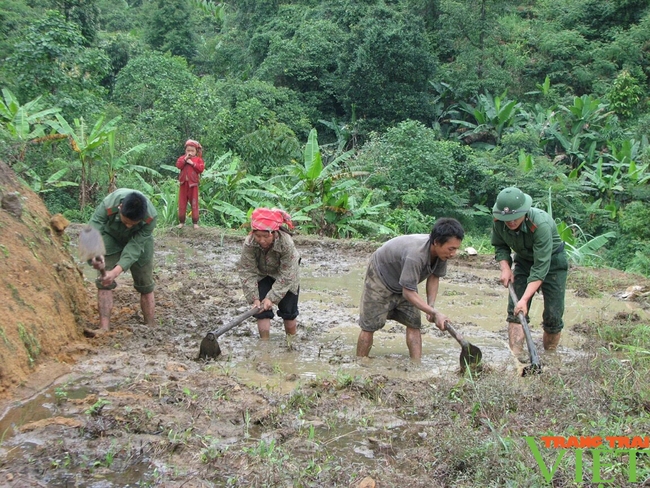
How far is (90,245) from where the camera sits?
17.5 feet

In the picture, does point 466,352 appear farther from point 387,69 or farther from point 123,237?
point 387,69

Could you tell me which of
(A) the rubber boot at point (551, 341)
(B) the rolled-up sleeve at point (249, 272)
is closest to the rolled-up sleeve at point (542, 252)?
(A) the rubber boot at point (551, 341)

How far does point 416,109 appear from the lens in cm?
2291

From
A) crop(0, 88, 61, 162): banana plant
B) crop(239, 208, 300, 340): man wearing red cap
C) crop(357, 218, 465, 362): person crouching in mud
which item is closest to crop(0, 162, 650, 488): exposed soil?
crop(357, 218, 465, 362): person crouching in mud

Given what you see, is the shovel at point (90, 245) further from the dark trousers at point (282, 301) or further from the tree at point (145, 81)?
the tree at point (145, 81)

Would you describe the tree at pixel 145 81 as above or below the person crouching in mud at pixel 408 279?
above

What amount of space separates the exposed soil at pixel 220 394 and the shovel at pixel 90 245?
54 centimetres

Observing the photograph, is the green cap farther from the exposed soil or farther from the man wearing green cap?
the exposed soil

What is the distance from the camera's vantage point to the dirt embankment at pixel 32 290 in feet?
→ 15.7

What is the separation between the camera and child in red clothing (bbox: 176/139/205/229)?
1198cm

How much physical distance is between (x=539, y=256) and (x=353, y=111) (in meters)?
18.1

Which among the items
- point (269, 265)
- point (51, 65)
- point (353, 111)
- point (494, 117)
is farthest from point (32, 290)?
point (494, 117)

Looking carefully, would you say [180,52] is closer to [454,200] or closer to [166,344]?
[454,200]

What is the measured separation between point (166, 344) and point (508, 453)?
349 centimetres
